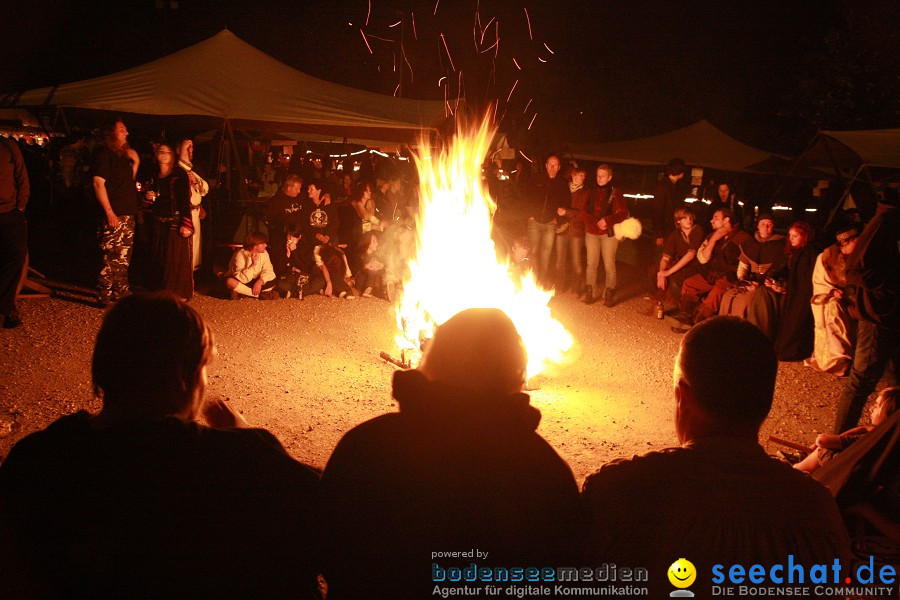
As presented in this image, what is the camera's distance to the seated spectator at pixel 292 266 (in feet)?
32.5

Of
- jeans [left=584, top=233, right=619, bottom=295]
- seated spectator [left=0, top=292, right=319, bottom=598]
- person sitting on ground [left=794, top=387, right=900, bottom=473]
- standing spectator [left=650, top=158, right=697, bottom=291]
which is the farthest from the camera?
standing spectator [left=650, top=158, right=697, bottom=291]

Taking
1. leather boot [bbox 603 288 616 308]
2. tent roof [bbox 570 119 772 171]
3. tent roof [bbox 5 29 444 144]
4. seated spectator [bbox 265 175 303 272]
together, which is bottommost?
leather boot [bbox 603 288 616 308]

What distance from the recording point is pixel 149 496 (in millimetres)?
1752

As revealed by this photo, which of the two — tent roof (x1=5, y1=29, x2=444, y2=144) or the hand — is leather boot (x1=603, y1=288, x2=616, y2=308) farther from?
the hand

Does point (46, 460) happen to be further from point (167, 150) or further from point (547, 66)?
point (547, 66)

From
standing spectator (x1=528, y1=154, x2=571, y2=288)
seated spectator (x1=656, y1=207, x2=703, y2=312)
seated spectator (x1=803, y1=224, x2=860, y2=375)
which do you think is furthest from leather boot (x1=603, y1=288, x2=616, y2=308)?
seated spectator (x1=803, y1=224, x2=860, y2=375)

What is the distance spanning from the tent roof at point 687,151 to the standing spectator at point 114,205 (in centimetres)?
1280

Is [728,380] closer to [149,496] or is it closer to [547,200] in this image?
[149,496]

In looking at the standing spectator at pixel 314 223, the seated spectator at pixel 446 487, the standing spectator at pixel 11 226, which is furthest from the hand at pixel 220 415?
the standing spectator at pixel 314 223

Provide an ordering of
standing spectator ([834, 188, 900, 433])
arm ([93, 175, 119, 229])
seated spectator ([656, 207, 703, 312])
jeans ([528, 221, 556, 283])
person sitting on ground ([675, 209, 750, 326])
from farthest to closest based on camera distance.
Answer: jeans ([528, 221, 556, 283]) → seated spectator ([656, 207, 703, 312]) → person sitting on ground ([675, 209, 750, 326]) → arm ([93, 175, 119, 229]) → standing spectator ([834, 188, 900, 433])

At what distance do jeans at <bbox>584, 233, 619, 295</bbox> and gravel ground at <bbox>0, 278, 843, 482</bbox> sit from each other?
136cm

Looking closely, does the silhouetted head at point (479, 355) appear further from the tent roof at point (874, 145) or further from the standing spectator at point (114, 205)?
the tent roof at point (874, 145)

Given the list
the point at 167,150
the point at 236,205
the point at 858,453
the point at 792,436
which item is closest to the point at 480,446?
the point at 858,453

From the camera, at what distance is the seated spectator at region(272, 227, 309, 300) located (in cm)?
991
